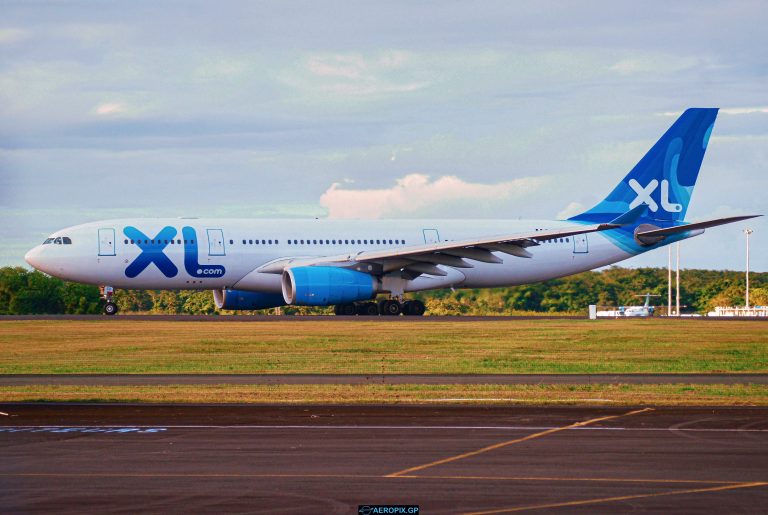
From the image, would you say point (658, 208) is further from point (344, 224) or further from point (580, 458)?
point (580, 458)

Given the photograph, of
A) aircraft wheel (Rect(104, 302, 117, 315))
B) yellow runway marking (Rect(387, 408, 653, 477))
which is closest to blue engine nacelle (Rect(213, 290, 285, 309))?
aircraft wheel (Rect(104, 302, 117, 315))

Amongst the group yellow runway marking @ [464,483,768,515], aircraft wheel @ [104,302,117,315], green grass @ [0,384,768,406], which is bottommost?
yellow runway marking @ [464,483,768,515]

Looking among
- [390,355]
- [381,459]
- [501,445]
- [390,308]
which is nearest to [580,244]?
[390,308]

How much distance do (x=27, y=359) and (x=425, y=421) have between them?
699 inches

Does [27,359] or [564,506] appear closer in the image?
[564,506]

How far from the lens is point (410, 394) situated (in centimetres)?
2348

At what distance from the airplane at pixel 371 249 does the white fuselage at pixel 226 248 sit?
0.15 feet

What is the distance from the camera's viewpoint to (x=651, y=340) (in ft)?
125

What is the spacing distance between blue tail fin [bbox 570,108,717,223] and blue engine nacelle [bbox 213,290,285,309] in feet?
48.9

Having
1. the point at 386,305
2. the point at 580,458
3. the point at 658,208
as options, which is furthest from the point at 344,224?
the point at 580,458

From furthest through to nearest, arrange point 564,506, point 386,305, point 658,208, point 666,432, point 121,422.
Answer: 1. point 658,208
2. point 386,305
3. point 121,422
4. point 666,432
5. point 564,506

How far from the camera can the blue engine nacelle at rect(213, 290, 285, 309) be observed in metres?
52.0

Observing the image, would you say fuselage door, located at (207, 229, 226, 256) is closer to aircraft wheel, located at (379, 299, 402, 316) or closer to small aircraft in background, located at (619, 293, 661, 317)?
aircraft wheel, located at (379, 299, 402, 316)

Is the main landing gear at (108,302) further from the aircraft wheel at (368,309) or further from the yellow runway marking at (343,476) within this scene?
the yellow runway marking at (343,476)
